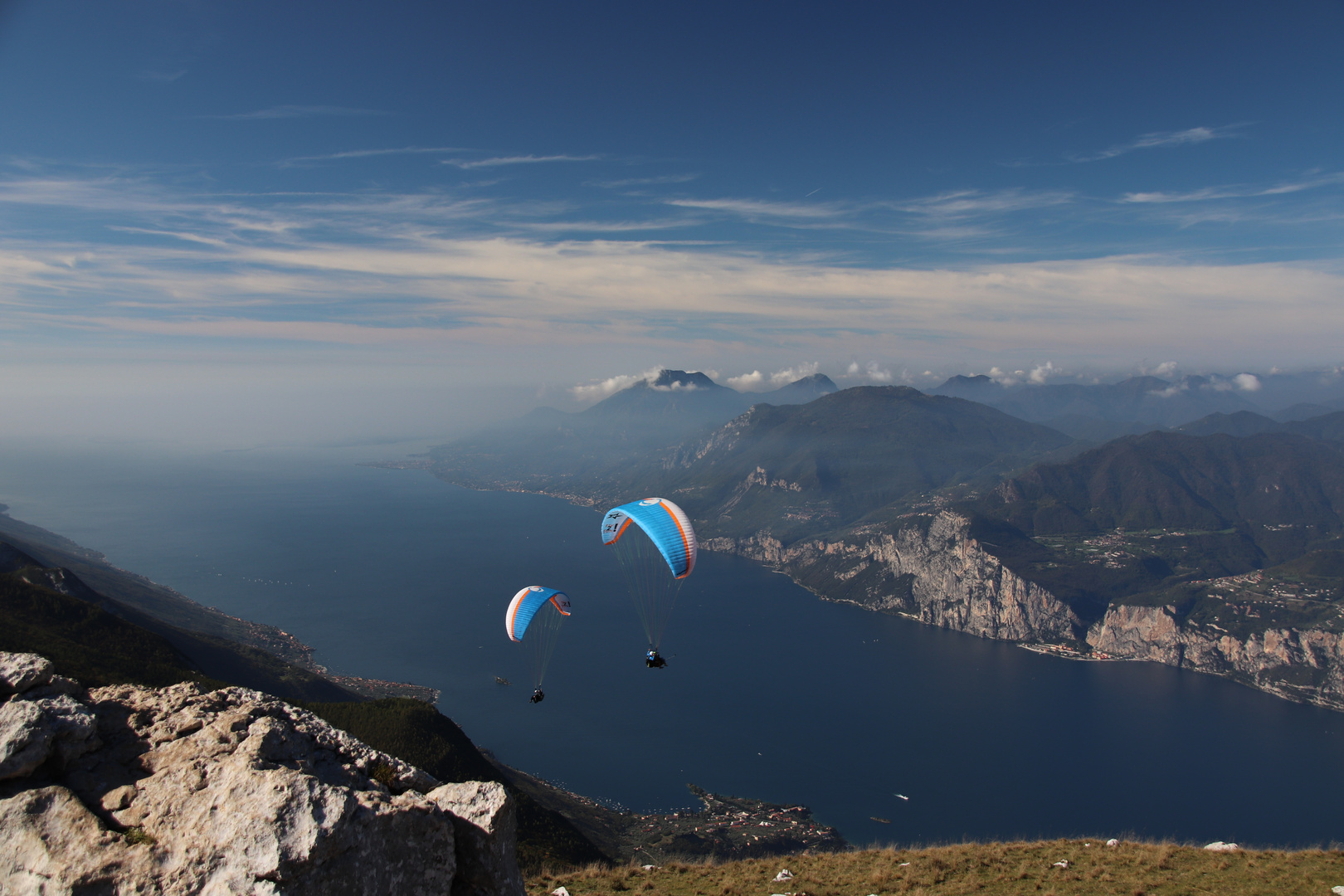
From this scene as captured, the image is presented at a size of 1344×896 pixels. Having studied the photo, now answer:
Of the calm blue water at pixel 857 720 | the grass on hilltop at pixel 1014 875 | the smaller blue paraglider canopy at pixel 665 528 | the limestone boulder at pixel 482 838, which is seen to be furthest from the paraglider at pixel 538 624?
the limestone boulder at pixel 482 838

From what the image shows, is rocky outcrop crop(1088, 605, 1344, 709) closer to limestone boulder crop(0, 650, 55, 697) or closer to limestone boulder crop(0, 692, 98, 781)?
limestone boulder crop(0, 692, 98, 781)

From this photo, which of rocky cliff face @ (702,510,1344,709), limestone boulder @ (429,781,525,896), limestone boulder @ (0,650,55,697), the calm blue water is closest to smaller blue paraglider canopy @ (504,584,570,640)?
limestone boulder @ (429,781,525,896)

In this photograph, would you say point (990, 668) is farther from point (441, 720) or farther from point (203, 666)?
point (203, 666)

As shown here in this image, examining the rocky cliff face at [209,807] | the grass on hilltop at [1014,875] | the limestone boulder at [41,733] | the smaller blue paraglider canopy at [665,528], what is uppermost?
the limestone boulder at [41,733]

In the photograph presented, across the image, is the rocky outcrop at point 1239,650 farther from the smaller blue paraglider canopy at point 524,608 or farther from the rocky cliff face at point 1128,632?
the smaller blue paraglider canopy at point 524,608

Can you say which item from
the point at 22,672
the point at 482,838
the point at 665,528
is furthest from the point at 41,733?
the point at 665,528

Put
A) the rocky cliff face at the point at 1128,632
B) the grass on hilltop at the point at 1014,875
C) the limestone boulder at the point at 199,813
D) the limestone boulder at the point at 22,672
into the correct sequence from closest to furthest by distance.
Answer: the limestone boulder at the point at 199,813 < the limestone boulder at the point at 22,672 < the grass on hilltop at the point at 1014,875 < the rocky cliff face at the point at 1128,632

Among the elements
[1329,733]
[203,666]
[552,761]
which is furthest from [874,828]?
[1329,733]
